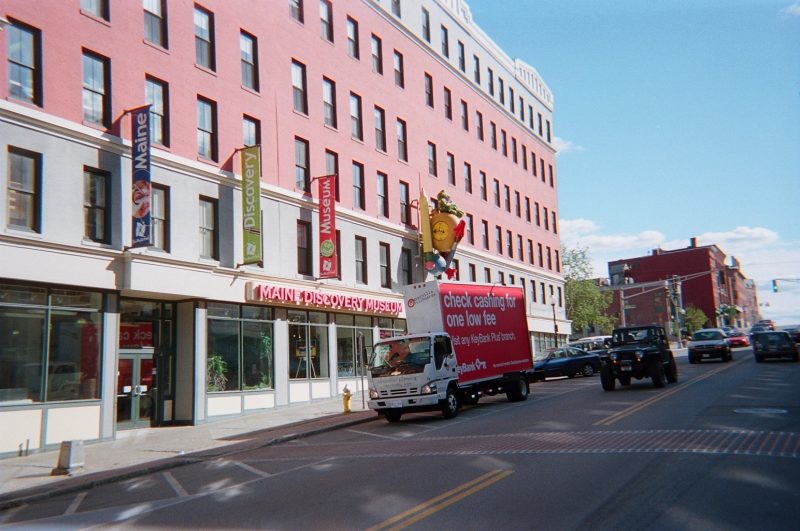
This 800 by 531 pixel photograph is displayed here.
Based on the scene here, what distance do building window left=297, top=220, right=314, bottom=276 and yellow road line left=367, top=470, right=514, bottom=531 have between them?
17228mm

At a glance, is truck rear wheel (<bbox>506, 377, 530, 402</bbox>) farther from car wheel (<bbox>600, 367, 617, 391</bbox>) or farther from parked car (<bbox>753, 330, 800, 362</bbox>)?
parked car (<bbox>753, 330, 800, 362</bbox>)

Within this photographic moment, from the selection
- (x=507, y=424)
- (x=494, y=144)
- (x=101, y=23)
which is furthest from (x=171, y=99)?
(x=494, y=144)

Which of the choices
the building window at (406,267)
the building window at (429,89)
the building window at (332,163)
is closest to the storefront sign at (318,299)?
the building window at (406,267)

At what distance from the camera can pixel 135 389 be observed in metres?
19.8

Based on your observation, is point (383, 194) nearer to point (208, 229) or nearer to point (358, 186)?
point (358, 186)

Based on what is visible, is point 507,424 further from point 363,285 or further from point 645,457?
point 363,285

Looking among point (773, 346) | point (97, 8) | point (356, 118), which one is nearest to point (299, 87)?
point (356, 118)

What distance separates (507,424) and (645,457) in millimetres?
5652

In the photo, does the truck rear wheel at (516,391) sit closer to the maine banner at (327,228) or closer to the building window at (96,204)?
the maine banner at (327,228)

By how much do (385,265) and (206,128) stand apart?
11.5 metres

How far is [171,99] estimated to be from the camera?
68.8 feet

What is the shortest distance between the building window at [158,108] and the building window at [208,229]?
230 cm

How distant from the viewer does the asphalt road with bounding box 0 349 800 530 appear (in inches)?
284

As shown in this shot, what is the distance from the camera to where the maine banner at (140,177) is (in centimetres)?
1814
